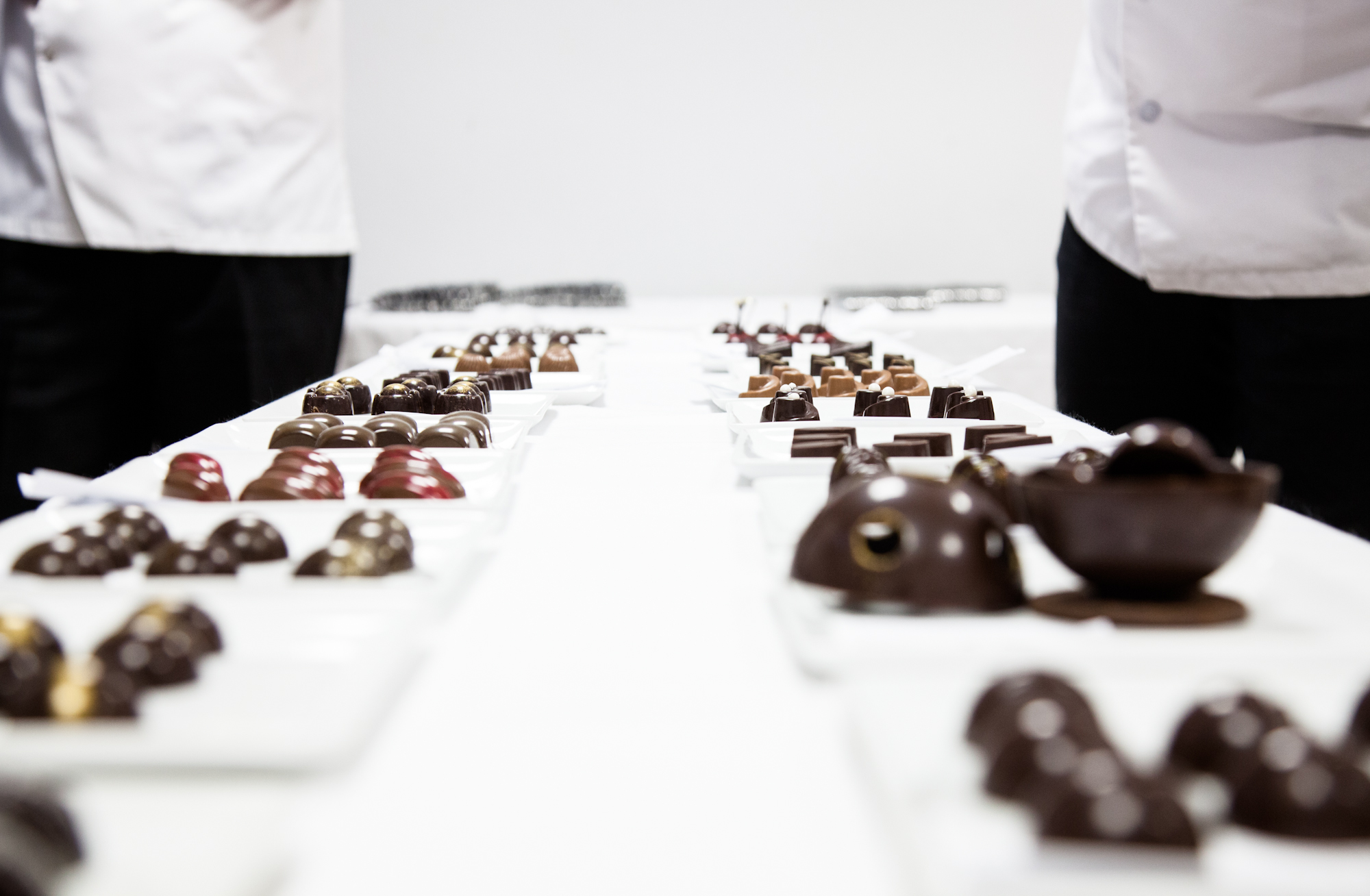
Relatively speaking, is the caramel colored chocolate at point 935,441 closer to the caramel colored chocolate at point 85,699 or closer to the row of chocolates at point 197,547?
the row of chocolates at point 197,547

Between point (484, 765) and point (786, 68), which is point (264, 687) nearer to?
point (484, 765)

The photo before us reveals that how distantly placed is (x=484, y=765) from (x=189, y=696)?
0.12 metres

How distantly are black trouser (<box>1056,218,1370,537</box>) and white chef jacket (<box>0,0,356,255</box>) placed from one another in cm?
144

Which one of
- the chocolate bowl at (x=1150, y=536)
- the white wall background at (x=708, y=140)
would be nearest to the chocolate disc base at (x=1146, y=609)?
the chocolate bowl at (x=1150, y=536)

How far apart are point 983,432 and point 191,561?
2.14 feet

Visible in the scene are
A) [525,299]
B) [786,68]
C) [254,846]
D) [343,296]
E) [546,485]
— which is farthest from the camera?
[786,68]

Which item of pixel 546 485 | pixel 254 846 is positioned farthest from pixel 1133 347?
pixel 254 846

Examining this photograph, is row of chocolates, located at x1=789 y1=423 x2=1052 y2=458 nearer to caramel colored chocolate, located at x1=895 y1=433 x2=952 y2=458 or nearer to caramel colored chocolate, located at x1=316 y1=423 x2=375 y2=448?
caramel colored chocolate, located at x1=895 y1=433 x2=952 y2=458

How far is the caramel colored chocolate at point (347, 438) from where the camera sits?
3.29 feet

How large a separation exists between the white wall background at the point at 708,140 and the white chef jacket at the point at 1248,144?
8.02 feet

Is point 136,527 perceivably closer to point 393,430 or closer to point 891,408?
point 393,430

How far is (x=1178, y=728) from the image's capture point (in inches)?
15.6

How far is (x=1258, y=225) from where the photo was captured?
1419 mm

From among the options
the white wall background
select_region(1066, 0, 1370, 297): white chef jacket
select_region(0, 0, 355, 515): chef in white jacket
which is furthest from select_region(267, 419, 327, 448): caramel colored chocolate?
the white wall background
